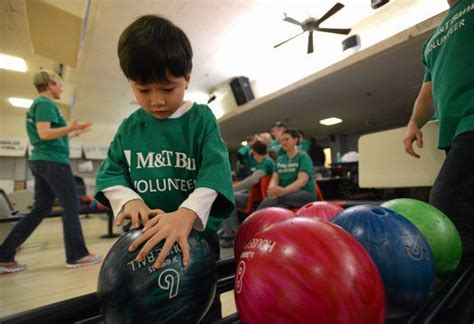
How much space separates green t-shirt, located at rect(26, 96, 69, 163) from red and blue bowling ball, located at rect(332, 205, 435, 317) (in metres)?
2.11

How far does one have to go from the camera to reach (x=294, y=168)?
258 centimetres

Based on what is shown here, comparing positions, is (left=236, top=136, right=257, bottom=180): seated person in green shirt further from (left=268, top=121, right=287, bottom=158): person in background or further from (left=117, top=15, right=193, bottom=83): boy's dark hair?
(left=117, top=15, right=193, bottom=83): boy's dark hair

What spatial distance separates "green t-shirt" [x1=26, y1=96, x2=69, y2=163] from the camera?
82.5 inches

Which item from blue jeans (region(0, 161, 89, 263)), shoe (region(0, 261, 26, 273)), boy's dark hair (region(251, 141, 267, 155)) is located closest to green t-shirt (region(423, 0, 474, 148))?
boy's dark hair (region(251, 141, 267, 155))

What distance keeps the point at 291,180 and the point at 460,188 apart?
63.4 inches

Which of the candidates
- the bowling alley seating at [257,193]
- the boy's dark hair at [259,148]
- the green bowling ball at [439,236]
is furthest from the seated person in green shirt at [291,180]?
the green bowling ball at [439,236]

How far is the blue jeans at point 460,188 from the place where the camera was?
3.25 ft

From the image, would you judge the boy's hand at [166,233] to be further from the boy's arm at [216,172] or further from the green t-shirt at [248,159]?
the green t-shirt at [248,159]

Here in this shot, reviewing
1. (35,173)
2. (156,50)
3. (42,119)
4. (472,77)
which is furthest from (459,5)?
(35,173)

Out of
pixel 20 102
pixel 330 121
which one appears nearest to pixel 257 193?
pixel 330 121

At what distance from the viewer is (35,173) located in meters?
2.14

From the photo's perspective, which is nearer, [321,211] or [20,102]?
[321,211]

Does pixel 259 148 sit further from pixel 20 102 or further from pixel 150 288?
pixel 20 102

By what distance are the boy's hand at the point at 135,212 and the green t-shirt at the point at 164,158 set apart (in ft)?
0.33
